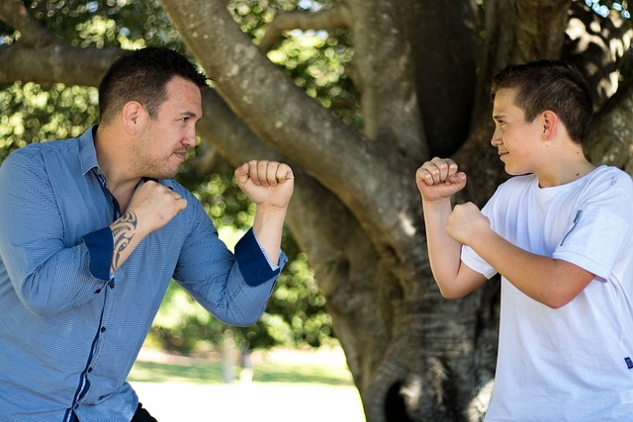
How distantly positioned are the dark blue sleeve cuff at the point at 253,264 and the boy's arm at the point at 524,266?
2.56 ft

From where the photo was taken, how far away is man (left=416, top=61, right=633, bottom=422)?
3.16 m

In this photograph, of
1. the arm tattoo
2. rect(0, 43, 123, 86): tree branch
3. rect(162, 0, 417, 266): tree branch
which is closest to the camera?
the arm tattoo

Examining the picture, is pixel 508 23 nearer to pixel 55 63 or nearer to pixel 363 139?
pixel 363 139

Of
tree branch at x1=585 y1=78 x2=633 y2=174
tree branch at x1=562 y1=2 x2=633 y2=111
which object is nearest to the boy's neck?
tree branch at x1=585 y1=78 x2=633 y2=174

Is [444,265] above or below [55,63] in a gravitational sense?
above

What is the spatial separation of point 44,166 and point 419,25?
391cm

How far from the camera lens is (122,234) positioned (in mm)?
3266

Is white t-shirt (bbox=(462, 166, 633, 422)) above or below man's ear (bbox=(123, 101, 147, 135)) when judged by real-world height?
below

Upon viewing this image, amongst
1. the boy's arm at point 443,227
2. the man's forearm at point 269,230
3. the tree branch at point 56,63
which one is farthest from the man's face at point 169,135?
the tree branch at point 56,63

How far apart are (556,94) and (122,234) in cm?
167

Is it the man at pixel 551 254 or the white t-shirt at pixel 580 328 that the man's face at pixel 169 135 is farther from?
the white t-shirt at pixel 580 328

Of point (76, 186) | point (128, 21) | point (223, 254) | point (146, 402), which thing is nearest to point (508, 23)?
point (223, 254)

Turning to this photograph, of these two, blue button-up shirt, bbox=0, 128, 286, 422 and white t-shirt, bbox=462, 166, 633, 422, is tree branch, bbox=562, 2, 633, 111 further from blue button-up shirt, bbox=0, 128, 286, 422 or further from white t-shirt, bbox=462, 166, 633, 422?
blue button-up shirt, bbox=0, 128, 286, 422

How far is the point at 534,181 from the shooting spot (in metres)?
3.59
